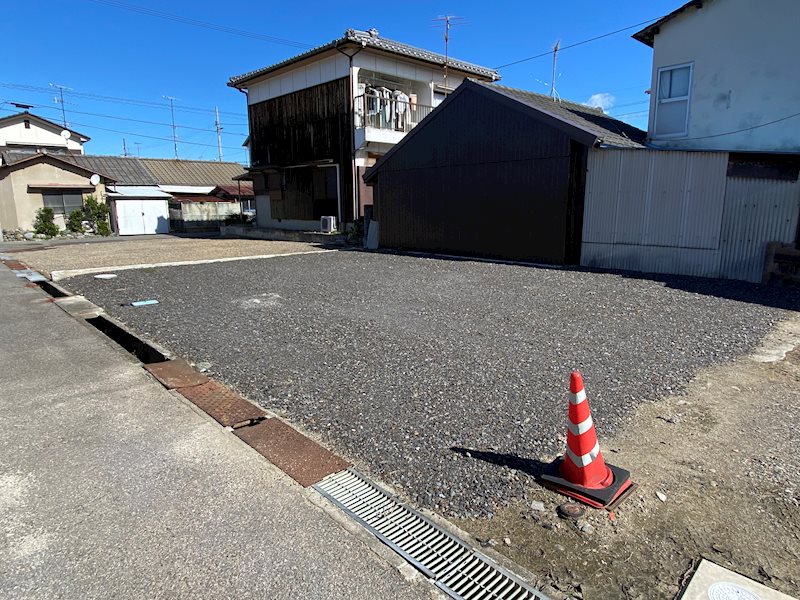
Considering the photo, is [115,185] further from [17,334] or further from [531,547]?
[531,547]

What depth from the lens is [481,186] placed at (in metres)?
12.2

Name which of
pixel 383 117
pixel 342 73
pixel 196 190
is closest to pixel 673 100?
pixel 383 117

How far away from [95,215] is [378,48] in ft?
57.4

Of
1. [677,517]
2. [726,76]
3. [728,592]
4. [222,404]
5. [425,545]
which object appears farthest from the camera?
[726,76]

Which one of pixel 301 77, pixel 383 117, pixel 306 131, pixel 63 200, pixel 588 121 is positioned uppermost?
pixel 301 77

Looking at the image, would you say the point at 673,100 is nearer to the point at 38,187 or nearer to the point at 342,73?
the point at 342,73

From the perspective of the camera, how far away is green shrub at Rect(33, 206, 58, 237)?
23322 millimetres

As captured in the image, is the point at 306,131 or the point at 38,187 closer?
the point at 306,131

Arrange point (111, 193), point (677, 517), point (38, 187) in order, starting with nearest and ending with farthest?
point (677, 517), point (38, 187), point (111, 193)

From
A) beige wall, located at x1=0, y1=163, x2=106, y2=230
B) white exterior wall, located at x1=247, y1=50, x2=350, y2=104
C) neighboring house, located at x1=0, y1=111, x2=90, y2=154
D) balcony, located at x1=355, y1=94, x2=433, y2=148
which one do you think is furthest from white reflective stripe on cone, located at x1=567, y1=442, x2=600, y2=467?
neighboring house, located at x1=0, y1=111, x2=90, y2=154

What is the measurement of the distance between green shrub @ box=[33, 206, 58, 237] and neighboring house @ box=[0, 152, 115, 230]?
0.99 feet

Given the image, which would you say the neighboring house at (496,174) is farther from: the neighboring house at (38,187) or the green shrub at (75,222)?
the neighboring house at (38,187)

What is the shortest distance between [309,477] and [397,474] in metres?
0.51

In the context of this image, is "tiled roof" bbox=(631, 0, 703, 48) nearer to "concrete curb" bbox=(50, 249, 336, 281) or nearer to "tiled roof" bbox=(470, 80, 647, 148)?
"tiled roof" bbox=(470, 80, 647, 148)
